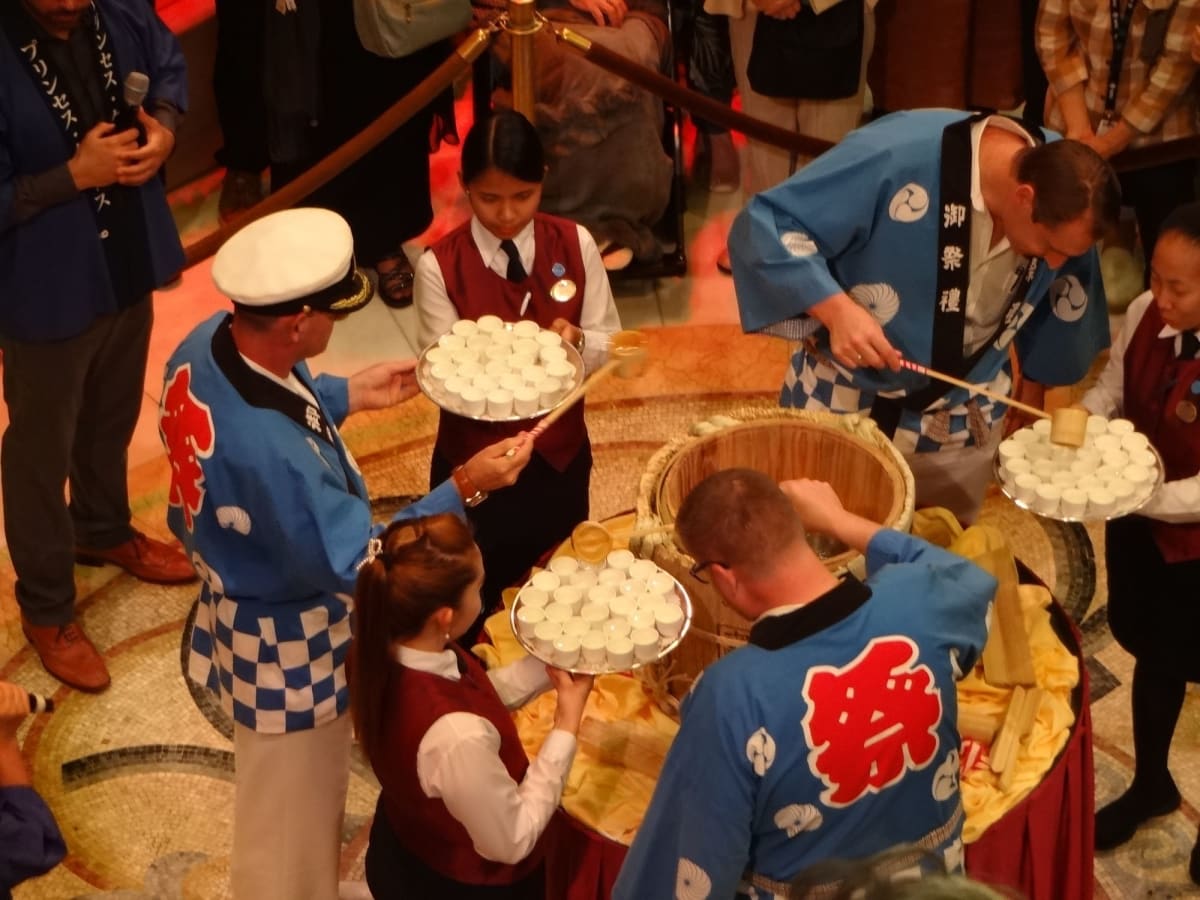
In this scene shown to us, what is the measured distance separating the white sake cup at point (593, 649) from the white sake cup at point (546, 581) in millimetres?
188

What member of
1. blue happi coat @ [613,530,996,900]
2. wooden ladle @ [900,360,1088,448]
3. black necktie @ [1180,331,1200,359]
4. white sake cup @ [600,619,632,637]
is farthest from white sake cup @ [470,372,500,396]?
black necktie @ [1180,331,1200,359]

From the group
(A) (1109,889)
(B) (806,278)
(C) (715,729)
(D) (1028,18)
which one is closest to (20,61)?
(B) (806,278)

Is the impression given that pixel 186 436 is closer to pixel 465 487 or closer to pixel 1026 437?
pixel 465 487

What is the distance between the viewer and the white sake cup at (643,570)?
295 centimetres

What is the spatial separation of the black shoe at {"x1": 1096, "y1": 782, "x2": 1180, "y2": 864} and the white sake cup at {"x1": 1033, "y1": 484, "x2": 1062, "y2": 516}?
958 millimetres

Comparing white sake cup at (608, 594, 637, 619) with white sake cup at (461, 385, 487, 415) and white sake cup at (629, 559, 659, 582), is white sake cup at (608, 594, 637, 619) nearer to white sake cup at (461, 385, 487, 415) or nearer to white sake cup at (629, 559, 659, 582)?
white sake cup at (629, 559, 659, 582)

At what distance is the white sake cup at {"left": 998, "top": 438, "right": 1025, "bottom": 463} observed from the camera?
3289 millimetres

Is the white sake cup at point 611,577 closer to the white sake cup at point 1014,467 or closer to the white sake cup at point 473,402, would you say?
the white sake cup at point 473,402

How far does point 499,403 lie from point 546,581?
44cm

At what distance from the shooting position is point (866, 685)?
2357mm

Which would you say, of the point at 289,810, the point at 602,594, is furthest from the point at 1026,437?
the point at 289,810

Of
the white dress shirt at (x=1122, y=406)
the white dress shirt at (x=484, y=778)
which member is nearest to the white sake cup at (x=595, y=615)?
the white dress shirt at (x=484, y=778)

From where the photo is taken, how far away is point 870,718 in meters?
→ 2.36

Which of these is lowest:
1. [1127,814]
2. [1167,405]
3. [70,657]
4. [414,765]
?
[1127,814]
